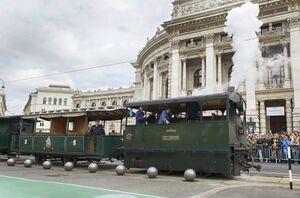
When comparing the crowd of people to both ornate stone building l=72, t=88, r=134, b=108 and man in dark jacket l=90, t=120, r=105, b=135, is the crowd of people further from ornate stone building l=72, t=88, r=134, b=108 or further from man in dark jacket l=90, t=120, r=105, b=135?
ornate stone building l=72, t=88, r=134, b=108

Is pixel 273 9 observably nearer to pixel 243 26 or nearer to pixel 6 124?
pixel 243 26

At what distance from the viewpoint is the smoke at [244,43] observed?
26.3 m

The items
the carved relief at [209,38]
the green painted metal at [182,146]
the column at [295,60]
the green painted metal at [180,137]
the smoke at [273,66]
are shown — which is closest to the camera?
the green painted metal at [182,146]

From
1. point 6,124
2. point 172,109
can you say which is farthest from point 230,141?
point 6,124

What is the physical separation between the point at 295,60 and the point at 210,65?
9007 mm

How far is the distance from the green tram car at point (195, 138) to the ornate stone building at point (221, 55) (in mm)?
18105

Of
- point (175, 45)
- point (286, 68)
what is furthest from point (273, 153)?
point (175, 45)

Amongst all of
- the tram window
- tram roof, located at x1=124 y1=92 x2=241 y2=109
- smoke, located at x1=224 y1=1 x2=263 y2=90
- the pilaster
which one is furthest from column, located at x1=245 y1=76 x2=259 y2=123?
the tram window

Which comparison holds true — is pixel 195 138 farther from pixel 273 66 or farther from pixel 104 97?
pixel 104 97

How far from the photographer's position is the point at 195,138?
12.2 meters

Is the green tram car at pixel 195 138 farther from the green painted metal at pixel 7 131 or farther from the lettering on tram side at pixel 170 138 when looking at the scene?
the green painted metal at pixel 7 131

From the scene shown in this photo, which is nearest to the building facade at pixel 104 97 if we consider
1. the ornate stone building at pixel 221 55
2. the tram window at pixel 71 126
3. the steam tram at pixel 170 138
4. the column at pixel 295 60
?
the ornate stone building at pixel 221 55

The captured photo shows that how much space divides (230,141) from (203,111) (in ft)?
6.71

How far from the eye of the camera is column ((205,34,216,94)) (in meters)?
34.8
